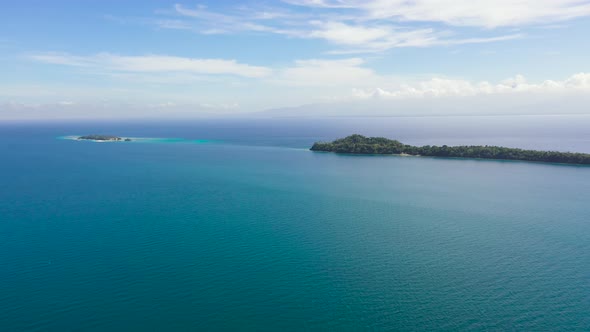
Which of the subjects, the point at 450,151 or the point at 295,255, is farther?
the point at 450,151

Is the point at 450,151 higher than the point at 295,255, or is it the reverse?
the point at 450,151

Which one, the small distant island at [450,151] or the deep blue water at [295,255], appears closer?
the deep blue water at [295,255]

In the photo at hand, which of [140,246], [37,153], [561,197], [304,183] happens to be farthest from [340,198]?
[37,153]

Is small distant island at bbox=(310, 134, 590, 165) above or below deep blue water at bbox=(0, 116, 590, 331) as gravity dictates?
above

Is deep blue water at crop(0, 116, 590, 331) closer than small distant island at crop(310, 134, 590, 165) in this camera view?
Yes

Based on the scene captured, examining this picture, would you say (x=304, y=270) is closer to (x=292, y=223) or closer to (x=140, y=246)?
(x=292, y=223)
